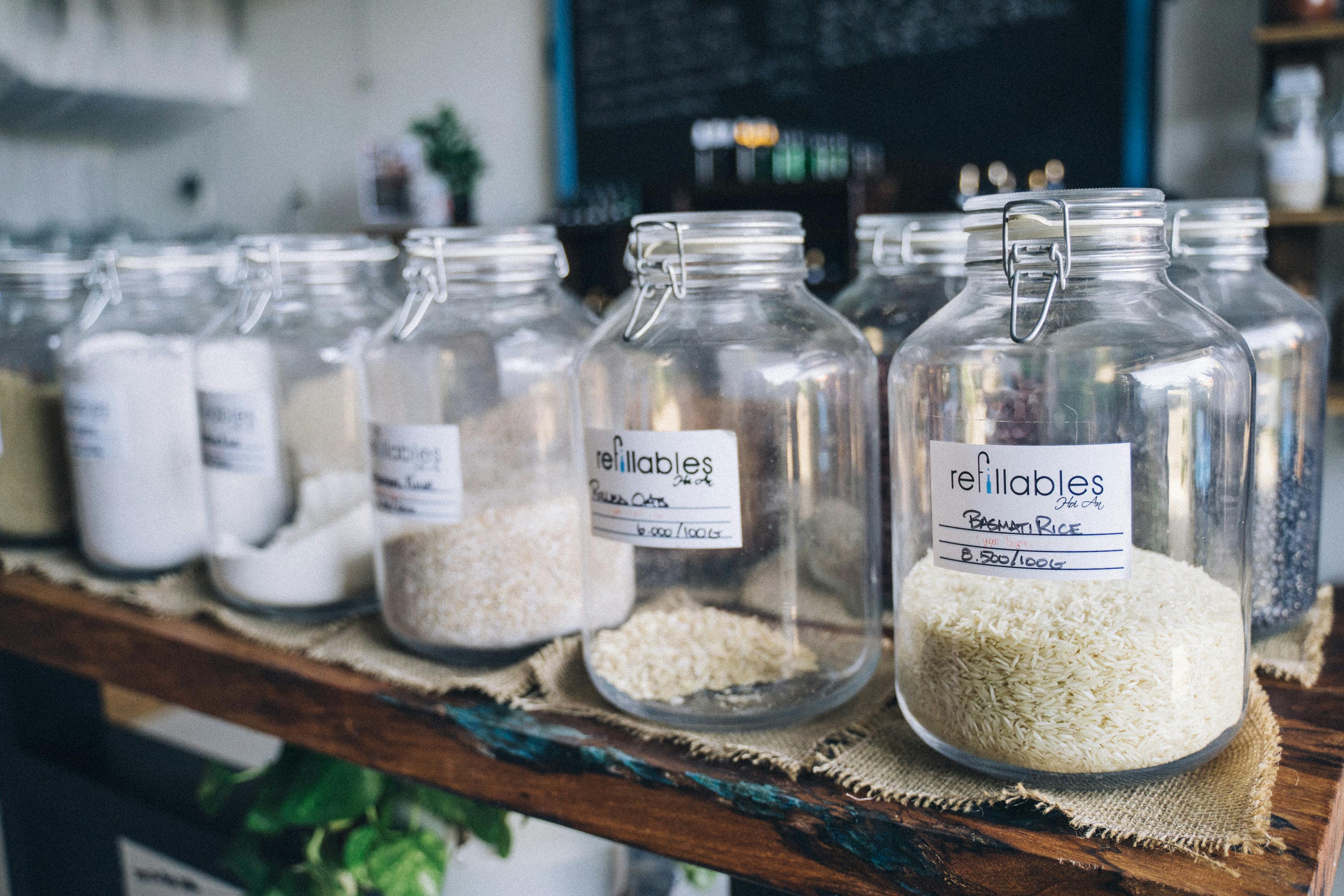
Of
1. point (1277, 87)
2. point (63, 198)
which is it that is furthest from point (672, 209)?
point (63, 198)

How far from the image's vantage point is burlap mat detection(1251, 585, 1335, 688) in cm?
64

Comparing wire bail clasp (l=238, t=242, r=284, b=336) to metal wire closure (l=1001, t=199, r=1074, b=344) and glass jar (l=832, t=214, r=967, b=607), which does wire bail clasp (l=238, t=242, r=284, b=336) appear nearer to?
glass jar (l=832, t=214, r=967, b=607)

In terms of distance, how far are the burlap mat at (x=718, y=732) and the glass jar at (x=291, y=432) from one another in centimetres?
22

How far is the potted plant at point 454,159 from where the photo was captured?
3.14m

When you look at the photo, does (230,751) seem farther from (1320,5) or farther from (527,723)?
(1320,5)

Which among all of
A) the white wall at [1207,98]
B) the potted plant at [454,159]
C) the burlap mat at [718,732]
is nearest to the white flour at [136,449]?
the burlap mat at [718,732]

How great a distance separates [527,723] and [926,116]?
91.2 inches

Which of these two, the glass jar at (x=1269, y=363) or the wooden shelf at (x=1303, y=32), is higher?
the wooden shelf at (x=1303, y=32)

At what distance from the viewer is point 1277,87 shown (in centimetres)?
182

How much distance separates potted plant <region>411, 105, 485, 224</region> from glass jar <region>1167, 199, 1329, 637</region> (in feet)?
9.00

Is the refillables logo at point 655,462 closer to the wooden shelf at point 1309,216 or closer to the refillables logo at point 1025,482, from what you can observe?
the refillables logo at point 1025,482

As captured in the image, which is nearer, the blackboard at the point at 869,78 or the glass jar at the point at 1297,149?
the glass jar at the point at 1297,149

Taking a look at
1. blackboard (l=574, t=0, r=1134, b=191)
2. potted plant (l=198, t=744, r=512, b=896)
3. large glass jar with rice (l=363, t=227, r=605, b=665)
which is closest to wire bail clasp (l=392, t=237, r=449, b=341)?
A: large glass jar with rice (l=363, t=227, r=605, b=665)

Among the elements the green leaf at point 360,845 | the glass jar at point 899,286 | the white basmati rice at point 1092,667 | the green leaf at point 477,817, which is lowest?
the green leaf at point 360,845
